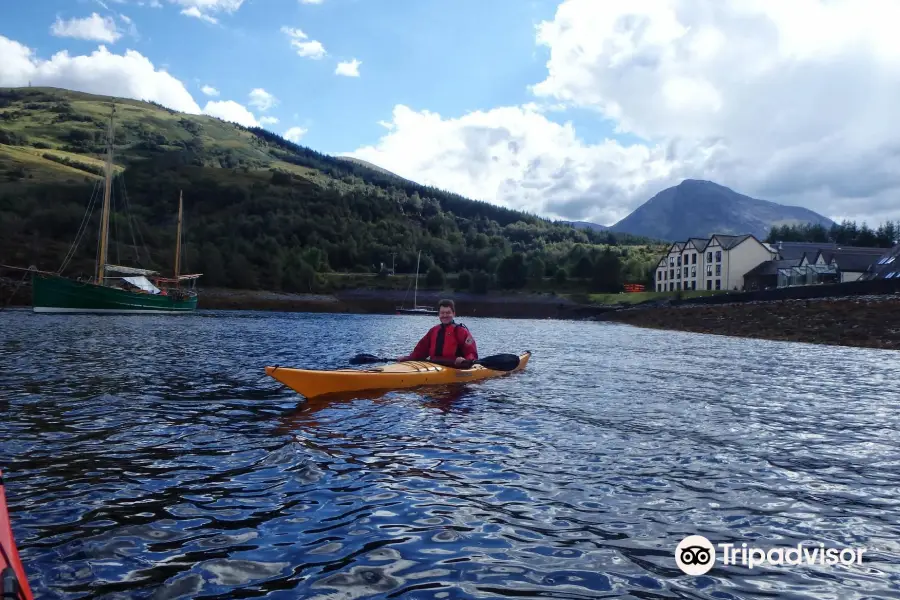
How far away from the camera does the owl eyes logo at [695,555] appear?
19.9 ft

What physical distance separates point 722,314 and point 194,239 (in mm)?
111292

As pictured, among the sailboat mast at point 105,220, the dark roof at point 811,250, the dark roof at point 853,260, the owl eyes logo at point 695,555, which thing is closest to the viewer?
the owl eyes logo at point 695,555

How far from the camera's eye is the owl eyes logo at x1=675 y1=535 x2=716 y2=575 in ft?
19.9

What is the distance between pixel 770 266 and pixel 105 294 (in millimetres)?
92180

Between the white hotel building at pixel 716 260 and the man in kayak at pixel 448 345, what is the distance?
293 feet

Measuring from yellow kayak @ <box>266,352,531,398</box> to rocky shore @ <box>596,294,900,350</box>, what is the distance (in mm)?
34074

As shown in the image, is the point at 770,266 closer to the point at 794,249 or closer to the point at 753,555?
the point at 794,249

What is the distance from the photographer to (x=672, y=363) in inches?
1052

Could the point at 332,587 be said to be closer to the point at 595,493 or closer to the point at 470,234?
the point at 595,493

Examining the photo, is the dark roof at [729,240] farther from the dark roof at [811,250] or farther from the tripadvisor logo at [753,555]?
the tripadvisor logo at [753,555]

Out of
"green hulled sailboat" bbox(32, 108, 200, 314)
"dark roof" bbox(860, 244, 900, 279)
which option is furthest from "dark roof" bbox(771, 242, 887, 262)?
"green hulled sailboat" bbox(32, 108, 200, 314)

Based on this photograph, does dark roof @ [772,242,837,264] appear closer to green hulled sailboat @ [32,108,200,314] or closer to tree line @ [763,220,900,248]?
tree line @ [763,220,900,248]

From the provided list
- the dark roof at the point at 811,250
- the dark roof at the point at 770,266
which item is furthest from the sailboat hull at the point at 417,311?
the dark roof at the point at 811,250

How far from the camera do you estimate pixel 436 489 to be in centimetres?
823
